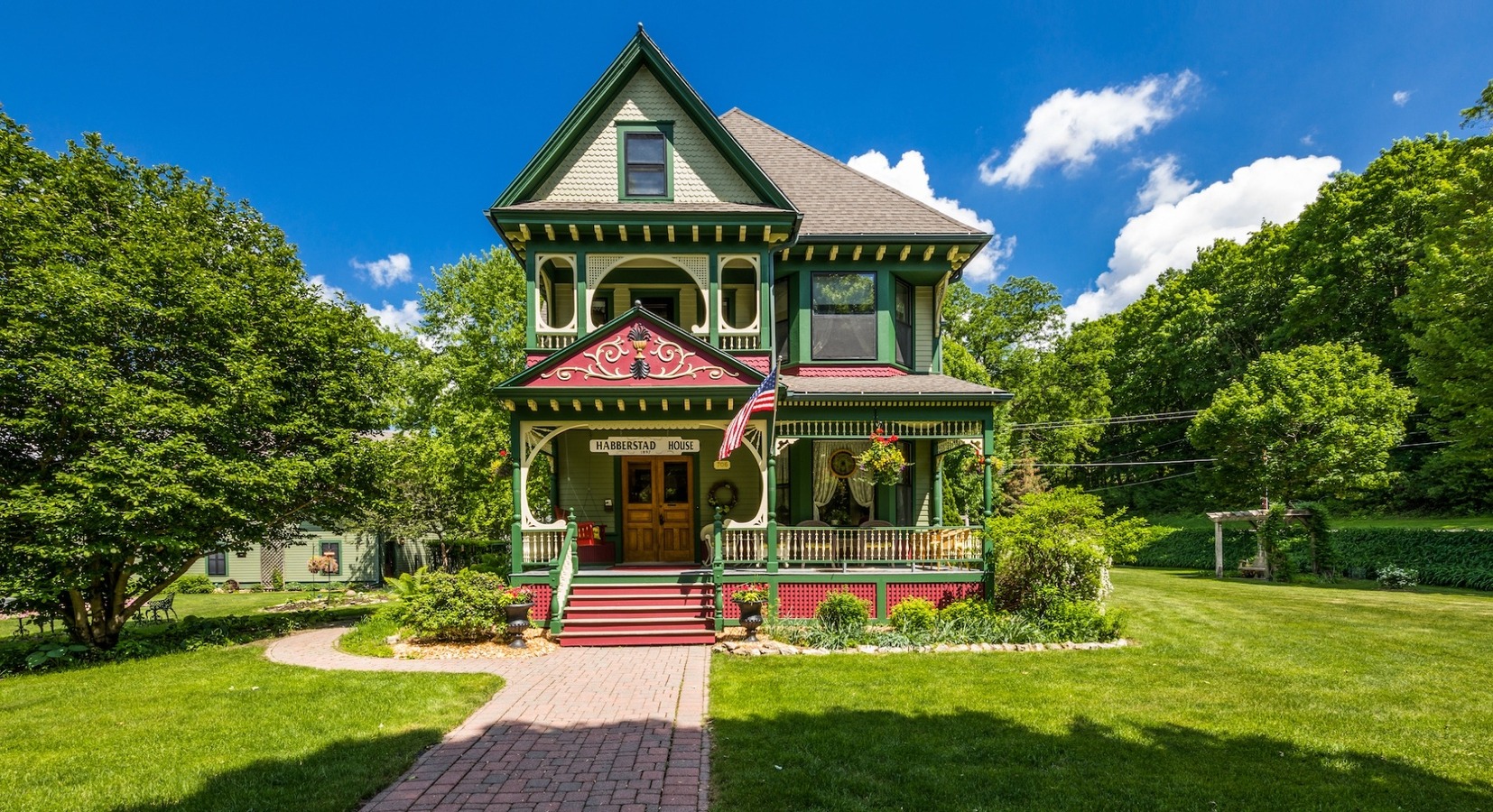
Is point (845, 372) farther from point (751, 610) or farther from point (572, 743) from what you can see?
point (572, 743)

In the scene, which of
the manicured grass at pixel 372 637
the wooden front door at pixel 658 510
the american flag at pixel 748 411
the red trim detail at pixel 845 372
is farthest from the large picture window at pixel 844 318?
the manicured grass at pixel 372 637

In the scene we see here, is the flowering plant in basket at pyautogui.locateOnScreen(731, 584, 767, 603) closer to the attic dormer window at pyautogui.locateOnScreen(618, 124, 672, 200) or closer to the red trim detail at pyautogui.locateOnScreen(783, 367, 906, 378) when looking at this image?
the red trim detail at pyautogui.locateOnScreen(783, 367, 906, 378)

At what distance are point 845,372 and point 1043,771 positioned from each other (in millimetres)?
9152

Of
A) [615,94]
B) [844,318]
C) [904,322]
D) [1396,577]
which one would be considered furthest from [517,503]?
[1396,577]

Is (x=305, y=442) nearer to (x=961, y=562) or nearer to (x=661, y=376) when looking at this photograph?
(x=661, y=376)

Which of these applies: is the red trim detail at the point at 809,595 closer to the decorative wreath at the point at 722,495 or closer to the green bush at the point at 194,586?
the decorative wreath at the point at 722,495

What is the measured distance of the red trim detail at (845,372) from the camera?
1325cm

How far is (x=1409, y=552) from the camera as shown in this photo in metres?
18.6

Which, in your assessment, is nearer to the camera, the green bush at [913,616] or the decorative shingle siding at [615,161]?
the green bush at [913,616]

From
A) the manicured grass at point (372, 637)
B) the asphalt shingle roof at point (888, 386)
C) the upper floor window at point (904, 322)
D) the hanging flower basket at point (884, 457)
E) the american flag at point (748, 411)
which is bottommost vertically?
the manicured grass at point (372, 637)

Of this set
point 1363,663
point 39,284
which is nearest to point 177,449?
point 39,284

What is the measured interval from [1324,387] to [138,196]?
3512cm

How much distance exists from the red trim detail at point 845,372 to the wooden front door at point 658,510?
316 cm

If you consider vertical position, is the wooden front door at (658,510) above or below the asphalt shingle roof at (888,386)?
below
